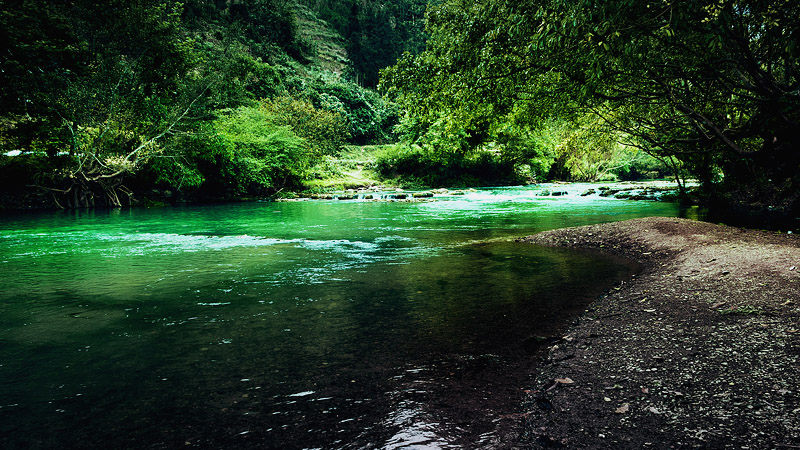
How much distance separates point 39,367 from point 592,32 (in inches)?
344

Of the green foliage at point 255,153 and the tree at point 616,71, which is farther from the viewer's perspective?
the green foliage at point 255,153

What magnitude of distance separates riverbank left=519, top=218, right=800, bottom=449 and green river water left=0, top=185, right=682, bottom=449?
504 mm

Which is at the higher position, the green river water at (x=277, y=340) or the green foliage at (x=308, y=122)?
the green foliage at (x=308, y=122)

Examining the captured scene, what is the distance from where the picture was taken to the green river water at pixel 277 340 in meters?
3.78

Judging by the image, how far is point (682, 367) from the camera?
4.20 m

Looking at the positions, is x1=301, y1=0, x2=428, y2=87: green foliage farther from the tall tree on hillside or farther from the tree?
the tree

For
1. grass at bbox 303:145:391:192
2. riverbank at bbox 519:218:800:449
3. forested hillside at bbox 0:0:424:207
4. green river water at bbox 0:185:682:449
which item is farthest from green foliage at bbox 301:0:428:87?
riverbank at bbox 519:218:800:449

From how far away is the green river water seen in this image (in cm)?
378

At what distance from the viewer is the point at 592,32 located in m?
6.48

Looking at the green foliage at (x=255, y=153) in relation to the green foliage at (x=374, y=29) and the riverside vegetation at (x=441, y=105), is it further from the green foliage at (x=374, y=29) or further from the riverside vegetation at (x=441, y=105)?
the green foliage at (x=374, y=29)

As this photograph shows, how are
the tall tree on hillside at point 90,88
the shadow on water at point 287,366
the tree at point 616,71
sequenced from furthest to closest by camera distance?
the tall tree on hillside at point 90,88
the tree at point 616,71
the shadow on water at point 287,366

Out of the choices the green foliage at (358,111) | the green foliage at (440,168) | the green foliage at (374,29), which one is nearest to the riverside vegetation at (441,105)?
the green foliage at (440,168)

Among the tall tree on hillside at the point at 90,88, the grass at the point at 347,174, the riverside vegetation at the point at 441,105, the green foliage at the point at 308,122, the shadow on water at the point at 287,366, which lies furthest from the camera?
the green foliage at the point at 308,122

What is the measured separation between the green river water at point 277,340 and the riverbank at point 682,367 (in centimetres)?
50
